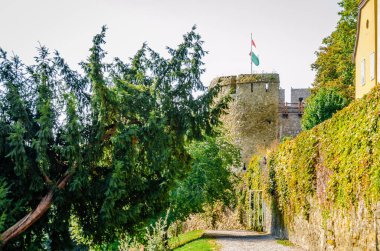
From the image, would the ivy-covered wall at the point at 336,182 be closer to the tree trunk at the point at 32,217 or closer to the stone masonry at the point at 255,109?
the tree trunk at the point at 32,217

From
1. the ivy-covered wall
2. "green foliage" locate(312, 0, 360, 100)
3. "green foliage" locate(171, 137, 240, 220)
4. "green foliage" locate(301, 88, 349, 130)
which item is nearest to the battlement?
"green foliage" locate(312, 0, 360, 100)

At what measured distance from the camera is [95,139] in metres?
12.7

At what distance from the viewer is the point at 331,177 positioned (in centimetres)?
1276

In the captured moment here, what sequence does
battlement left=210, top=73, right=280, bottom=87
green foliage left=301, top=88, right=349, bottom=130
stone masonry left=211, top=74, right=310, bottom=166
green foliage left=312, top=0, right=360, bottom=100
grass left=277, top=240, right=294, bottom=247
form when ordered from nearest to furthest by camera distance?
grass left=277, top=240, right=294, bottom=247 → green foliage left=301, top=88, right=349, bottom=130 → green foliage left=312, top=0, right=360, bottom=100 → stone masonry left=211, top=74, right=310, bottom=166 → battlement left=210, top=73, right=280, bottom=87

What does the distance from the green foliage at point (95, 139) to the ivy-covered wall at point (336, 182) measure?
2822mm

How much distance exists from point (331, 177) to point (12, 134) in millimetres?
6728

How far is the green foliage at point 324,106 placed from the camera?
30656mm

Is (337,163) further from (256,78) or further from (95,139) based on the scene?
(256,78)

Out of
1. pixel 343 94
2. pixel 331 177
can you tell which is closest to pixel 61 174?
pixel 331 177

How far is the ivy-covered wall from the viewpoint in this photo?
10.1 meters

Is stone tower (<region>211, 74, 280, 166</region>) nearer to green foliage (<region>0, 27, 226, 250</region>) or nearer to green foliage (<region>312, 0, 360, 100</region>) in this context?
green foliage (<region>312, 0, 360, 100</region>)

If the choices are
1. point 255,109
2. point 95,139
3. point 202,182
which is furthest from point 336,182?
point 255,109

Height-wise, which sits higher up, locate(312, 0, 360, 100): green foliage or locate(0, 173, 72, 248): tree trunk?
locate(312, 0, 360, 100): green foliage

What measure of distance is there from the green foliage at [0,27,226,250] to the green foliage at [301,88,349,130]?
1729 centimetres
